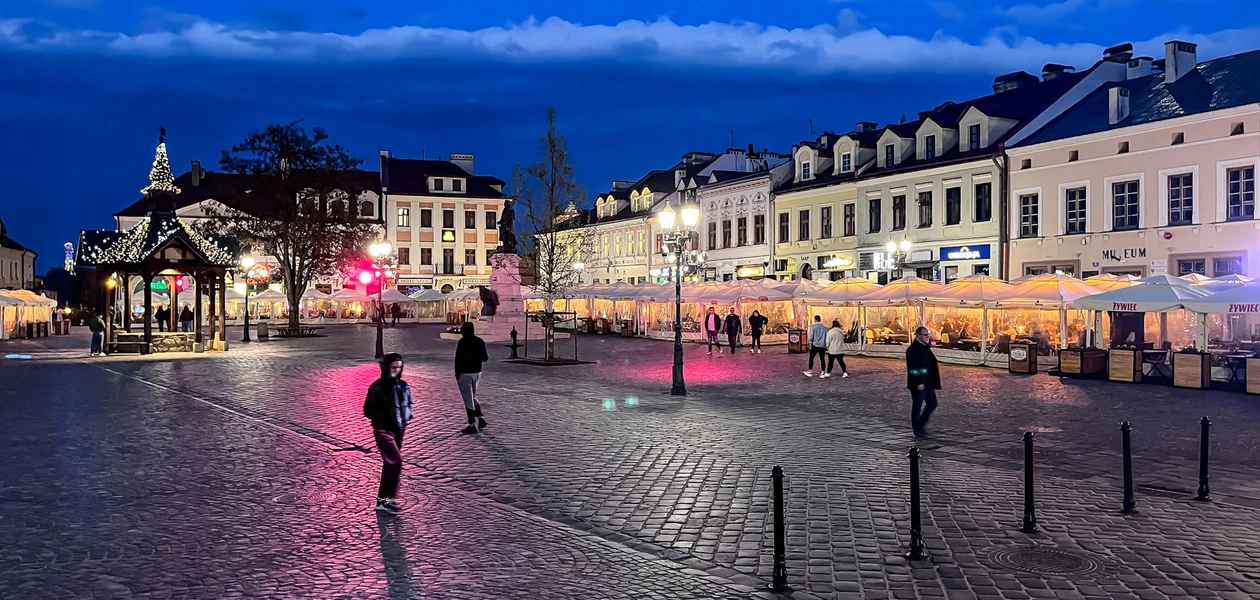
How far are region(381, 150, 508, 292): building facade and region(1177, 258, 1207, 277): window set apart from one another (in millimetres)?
63155

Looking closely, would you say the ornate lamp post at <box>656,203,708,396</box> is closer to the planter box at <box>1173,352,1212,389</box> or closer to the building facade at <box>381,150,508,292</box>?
the planter box at <box>1173,352,1212,389</box>

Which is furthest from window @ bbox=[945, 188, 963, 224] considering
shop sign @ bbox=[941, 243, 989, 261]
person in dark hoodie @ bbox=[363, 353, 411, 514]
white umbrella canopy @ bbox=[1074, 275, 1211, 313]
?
person in dark hoodie @ bbox=[363, 353, 411, 514]

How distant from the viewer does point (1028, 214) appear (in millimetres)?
39312

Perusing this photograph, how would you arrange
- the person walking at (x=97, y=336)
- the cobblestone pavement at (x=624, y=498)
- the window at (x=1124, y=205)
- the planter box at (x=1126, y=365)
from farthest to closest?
the window at (x=1124, y=205) < the person walking at (x=97, y=336) < the planter box at (x=1126, y=365) < the cobblestone pavement at (x=624, y=498)

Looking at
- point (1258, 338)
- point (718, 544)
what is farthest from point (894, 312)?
point (718, 544)

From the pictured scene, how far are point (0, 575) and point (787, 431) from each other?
1000 centimetres

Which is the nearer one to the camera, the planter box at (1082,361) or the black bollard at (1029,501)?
the black bollard at (1029,501)

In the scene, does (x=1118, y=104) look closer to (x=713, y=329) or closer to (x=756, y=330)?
(x=756, y=330)

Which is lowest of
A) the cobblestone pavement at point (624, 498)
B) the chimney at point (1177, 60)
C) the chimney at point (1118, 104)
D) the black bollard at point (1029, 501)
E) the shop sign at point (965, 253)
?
the cobblestone pavement at point (624, 498)

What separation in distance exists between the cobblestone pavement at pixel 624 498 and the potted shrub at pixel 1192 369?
197 centimetres

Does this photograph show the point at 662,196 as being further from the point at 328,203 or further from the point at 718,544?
the point at 718,544

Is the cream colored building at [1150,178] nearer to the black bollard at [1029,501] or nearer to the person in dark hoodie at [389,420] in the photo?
the black bollard at [1029,501]

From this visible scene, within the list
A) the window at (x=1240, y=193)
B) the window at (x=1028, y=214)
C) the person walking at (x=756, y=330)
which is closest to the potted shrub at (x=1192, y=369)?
the window at (x=1240, y=193)

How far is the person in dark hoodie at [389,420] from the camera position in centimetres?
930
